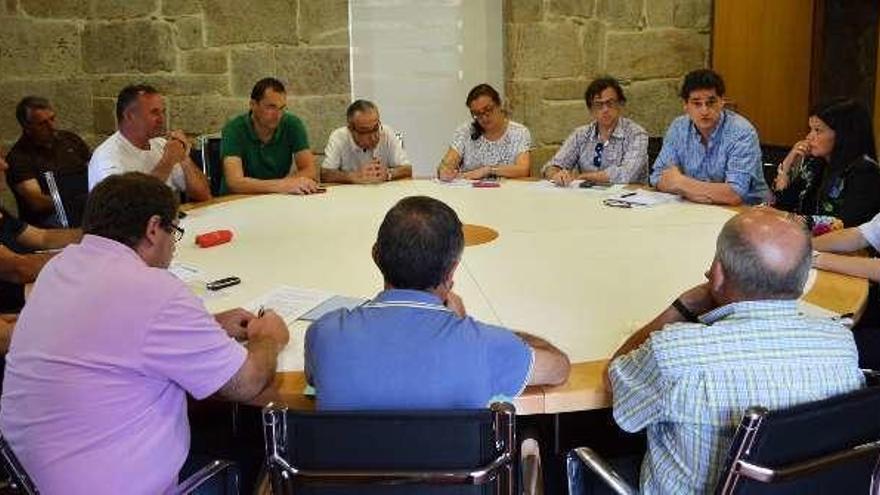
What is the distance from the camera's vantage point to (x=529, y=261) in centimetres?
279

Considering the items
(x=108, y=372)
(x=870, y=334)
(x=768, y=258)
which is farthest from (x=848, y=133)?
(x=108, y=372)

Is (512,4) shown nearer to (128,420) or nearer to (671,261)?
Result: (671,261)

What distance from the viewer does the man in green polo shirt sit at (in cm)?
429

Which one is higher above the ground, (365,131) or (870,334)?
(365,131)

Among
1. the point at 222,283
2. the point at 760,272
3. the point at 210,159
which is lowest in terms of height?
the point at 222,283

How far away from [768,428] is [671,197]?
257cm

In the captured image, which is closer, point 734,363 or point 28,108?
point 734,363

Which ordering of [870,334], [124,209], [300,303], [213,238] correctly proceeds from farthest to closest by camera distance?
1. [213,238]
2. [870,334]
3. [300,303]
4. [124,209]

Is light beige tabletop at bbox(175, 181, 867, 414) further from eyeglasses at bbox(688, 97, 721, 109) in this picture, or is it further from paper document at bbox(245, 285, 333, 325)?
eyeglasses at bbox(688, 97, 721, 109)

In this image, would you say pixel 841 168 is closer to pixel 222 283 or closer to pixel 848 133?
pixel 848 133

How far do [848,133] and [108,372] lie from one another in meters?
2.81

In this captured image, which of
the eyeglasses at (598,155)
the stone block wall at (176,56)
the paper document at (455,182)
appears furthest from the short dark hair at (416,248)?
the stone block wall at (176,56)

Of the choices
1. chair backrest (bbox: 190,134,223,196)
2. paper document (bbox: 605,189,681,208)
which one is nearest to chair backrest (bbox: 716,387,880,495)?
paper document (bbox: 605,189,681,208)

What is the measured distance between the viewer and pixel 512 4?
5480 millimetres
